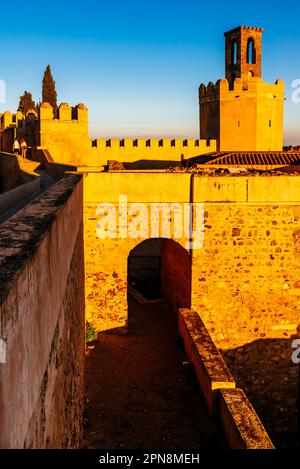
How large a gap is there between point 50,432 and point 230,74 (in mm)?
45616

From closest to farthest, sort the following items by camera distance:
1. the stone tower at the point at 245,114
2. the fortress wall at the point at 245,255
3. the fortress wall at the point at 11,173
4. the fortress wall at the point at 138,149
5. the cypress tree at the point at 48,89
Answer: the fortress wall at the point at 245,255, the fortress wall at the point at 11,173, the fortress wall at the point at 138,149, the stone tower at the point at 245,114, the cypress tree at the point at 48,89

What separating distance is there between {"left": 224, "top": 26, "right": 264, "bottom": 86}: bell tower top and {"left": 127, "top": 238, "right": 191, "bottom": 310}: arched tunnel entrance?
2703 cm

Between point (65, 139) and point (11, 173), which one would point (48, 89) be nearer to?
point (65, 139)

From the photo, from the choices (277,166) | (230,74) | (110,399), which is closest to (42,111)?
(277,166)

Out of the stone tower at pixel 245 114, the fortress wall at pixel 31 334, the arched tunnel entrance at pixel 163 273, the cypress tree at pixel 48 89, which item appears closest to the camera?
the fortress wall at pixel 31 334

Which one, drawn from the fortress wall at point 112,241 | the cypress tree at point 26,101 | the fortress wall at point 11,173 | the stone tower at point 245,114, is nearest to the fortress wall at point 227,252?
the fortress wall at point 112,241

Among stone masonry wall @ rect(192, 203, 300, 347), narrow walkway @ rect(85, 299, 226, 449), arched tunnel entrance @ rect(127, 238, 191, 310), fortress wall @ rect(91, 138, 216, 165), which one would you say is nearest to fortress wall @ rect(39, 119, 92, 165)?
fortress wall @ rect(91, 138, 216, 165)

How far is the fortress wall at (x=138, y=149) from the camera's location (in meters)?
27.4

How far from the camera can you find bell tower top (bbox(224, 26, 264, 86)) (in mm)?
43441

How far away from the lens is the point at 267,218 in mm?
13156

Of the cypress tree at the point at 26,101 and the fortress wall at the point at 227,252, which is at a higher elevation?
the cypress tree at the point at 26,101

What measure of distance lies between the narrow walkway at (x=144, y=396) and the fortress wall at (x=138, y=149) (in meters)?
15.6

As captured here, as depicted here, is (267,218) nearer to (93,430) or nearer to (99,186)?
A: (99,186)

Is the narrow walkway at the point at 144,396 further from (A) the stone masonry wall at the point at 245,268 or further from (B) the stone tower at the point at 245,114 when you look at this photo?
(B) the stone tower at the point at 245,114
